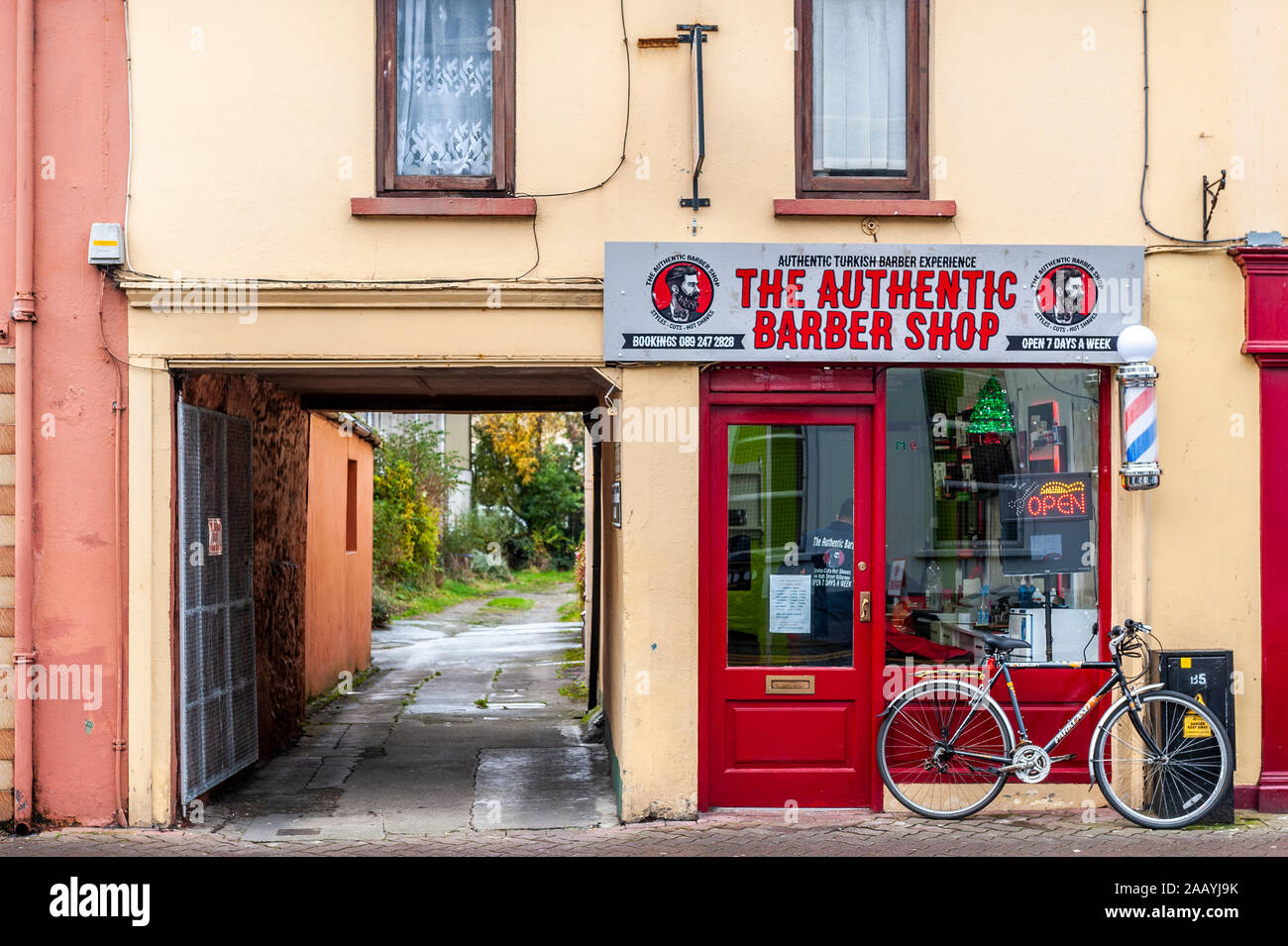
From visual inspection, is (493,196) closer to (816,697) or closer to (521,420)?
(816,697)

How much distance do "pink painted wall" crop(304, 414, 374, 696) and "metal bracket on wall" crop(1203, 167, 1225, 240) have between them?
306 inches

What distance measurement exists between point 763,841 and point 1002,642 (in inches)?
76.8

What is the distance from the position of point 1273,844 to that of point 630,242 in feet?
16.4

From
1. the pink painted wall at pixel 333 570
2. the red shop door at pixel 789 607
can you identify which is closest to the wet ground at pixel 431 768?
the pink painted wall at pixel 333 570

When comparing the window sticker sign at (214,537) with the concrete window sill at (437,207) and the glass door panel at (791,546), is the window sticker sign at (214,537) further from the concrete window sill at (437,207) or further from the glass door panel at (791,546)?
the glass door panel at (791,546)

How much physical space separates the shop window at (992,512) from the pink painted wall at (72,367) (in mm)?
4740

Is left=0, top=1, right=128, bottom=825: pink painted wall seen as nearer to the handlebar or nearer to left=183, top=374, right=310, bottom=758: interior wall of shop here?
left=183, top=374, right=310, bottom=758: interior wall of shop

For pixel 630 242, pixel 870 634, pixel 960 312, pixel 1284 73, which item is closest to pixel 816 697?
pixel 870 634

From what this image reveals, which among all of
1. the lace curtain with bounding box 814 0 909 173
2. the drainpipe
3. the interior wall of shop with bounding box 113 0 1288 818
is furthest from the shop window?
the drainpipe

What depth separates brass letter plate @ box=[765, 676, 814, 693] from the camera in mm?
7496

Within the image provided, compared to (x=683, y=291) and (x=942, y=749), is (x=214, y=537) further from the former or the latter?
(x=942, y=749)

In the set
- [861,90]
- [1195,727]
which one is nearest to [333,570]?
[861,90]

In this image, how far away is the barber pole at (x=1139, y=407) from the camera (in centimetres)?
723

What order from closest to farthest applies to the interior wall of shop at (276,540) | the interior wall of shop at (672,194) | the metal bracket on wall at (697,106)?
the metal bracket on wall at (697,106)
the interior wall of shop at (672,194)
the interior wall of shop at (276,540)
